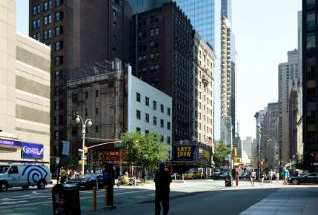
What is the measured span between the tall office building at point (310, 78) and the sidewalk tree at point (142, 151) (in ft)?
121

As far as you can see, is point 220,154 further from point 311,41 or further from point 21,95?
point 21,95

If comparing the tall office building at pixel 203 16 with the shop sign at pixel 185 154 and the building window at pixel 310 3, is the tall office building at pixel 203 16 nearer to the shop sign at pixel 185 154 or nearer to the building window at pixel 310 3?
the building window at pixel 310 3

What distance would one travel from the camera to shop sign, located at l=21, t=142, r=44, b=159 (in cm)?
6894

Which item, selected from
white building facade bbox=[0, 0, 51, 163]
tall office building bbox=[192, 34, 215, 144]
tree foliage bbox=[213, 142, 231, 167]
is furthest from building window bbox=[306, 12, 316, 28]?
tall office building bbox=[192, 34, 215, 144]

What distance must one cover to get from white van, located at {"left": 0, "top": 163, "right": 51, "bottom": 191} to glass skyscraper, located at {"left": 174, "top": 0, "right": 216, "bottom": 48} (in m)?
153

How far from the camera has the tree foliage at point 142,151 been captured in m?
71.7

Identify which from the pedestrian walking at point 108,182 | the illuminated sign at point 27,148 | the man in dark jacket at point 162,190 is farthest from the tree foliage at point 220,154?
the man in dark jacket at point 162,190

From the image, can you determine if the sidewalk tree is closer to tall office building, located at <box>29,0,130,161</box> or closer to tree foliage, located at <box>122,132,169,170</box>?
tree foliage, located at <box>122,132,169,170</box>

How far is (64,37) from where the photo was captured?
119750mm

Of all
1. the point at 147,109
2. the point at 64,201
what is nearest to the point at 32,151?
the point at 147,109

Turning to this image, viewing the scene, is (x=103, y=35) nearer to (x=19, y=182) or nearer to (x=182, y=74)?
(x=182, y=74)

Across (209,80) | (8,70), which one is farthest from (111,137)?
(209,80)

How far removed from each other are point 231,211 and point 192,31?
132 metres

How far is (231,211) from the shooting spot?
2062cm
